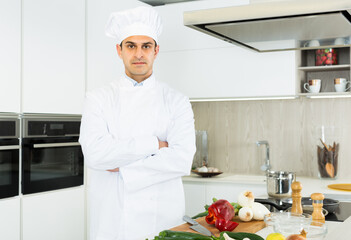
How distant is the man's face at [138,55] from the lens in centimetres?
251

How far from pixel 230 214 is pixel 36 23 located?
1.76 metres

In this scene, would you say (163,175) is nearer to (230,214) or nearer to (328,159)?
(230,214)

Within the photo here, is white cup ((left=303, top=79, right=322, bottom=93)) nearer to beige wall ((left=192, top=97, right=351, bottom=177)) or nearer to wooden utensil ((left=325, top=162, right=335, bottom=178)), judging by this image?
beige wall ((left=192, top=97, right=351, bottom=177))

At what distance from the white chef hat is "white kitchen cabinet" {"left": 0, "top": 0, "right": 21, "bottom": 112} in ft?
1.99

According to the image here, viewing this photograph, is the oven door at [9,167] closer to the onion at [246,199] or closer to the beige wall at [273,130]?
the onion at [246,199]

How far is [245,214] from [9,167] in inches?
58.2

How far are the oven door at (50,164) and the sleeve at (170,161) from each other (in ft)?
2.77

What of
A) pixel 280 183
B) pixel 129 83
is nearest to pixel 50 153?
pixel 129 83

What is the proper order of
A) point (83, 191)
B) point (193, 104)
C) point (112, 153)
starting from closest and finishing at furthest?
point (112, 153)
point (83, 191)
point (193, 104)

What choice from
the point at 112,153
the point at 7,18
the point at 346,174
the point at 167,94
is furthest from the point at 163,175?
the point at 346,174

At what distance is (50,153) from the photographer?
10.2 feet

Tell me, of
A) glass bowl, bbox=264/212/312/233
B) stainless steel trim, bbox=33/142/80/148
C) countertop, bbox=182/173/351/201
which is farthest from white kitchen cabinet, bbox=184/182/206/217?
glass bowl, bbox=264/212/312/233

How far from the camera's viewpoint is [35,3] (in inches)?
115

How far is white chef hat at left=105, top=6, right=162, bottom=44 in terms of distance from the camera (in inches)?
99.6
